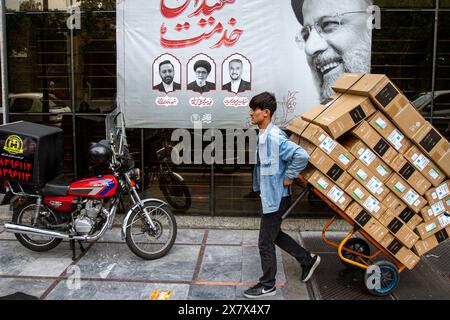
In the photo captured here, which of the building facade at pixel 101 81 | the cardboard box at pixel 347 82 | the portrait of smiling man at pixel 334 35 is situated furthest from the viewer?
the building facade at pixel 101 81

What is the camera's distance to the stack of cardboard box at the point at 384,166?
4887 mm

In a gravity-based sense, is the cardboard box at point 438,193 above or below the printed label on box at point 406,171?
below

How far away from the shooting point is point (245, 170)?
7590 millimetres

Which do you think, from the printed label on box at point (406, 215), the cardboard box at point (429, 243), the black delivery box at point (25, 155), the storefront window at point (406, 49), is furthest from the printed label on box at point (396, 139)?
the black delivery box at point (25, 155)

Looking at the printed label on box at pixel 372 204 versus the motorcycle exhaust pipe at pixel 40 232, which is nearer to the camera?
the printed label on box at pixel 372 204

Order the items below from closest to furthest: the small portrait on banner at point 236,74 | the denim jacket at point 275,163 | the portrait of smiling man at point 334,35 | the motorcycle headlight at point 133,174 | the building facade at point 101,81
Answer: the denim jacket at point 275,163 → the motorcycle headlight at point 133,174 → the portrait of smiling man at point 334,35 → the small portrait on banner at point 236,74 → the building facade at point 101,81

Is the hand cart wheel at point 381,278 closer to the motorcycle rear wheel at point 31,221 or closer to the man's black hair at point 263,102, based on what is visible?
the man's black hair at point 263,102

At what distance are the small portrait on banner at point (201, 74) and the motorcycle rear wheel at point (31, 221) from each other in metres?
2.51

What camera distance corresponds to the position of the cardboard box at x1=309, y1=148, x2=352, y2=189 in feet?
16.0

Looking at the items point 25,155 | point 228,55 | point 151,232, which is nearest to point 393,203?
point 151,232

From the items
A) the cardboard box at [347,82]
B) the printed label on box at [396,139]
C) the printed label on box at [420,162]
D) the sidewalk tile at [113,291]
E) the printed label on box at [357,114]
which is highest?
the cardboard box at [347,82]

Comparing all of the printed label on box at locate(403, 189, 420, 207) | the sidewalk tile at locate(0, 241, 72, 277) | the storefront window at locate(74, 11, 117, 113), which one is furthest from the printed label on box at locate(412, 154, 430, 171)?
the storefront window at locate(74, 11, 117, 113)

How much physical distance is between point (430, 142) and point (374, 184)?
2.17 feet
